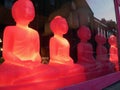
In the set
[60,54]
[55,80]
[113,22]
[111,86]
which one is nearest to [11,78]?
[55,80]

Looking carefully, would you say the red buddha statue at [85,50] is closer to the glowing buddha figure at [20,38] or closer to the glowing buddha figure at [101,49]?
the glowing buddha figure at [101,49]

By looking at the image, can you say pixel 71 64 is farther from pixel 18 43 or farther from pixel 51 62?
pixel 18 43

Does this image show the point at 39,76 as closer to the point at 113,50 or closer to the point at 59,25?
the point at 59,25

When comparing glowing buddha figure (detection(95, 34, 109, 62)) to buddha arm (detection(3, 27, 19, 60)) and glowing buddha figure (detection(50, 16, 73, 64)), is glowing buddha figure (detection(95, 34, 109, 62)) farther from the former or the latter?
buddha arm (detection(3, 27, 19, 60))

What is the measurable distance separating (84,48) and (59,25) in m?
0.59

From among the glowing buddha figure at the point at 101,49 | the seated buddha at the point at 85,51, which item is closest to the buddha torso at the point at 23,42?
the seated buddha at the point at 85,51

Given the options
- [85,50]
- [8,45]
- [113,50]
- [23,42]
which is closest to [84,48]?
[85,50]

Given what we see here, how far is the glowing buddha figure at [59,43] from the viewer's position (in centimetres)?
244

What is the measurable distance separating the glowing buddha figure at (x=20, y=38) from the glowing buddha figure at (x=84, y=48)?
887 millimetres

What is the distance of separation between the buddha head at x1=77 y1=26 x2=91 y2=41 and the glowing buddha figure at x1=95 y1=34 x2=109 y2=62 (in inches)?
11.9

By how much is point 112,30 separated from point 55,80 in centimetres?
185

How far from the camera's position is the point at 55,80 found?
225 cm

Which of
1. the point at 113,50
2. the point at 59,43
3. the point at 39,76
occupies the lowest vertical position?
the point at 39,76

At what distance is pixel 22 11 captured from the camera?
2.01m
